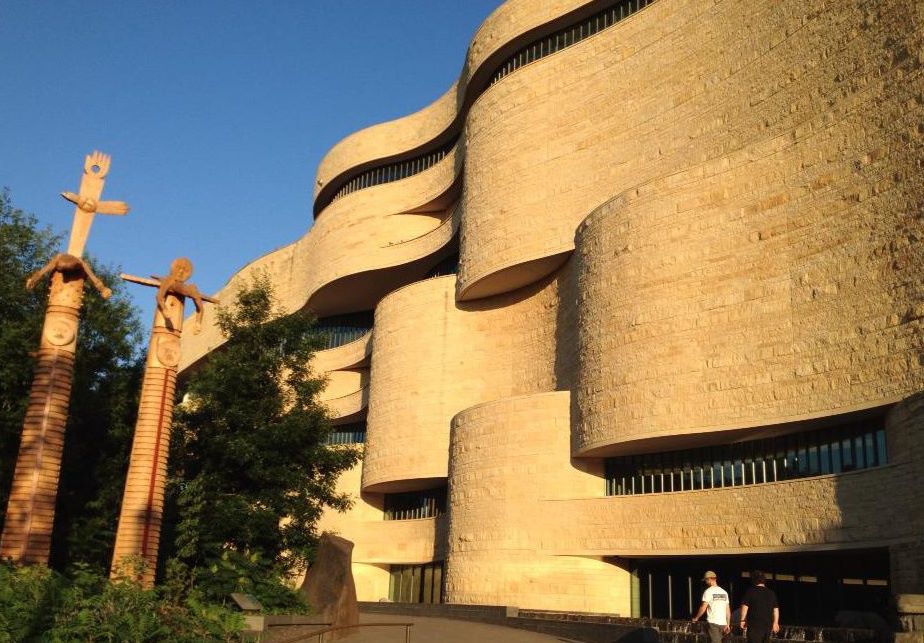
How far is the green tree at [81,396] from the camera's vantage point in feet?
73.4

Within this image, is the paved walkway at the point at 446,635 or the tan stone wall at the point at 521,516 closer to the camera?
the paved walkway at the point at 446,635

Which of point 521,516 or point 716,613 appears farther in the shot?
point 521,516

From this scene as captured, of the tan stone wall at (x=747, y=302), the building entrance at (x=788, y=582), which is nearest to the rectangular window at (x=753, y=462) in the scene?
the tan stone wall at (x=747, y=302)

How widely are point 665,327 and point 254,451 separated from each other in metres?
10.8

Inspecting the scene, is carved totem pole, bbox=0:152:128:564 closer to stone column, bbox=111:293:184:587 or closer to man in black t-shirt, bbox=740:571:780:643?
stone column, bbox=111:293:184:587

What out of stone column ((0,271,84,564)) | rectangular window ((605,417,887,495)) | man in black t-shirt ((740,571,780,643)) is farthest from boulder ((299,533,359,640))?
rectangular window ((605,417,887,495))

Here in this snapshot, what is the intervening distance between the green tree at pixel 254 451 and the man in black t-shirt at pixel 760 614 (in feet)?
31.0

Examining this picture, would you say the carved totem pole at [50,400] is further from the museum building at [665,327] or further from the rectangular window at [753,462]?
the rectangular window at [753,462]

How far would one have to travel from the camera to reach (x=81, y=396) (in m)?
24.4

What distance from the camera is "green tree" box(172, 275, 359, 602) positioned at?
728 inches

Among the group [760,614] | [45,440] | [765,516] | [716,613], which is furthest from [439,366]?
[760,614]

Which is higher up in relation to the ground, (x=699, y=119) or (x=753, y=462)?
(x=699, y=119)

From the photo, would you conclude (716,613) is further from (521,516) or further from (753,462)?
(521,516)

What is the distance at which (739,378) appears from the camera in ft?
70.1
